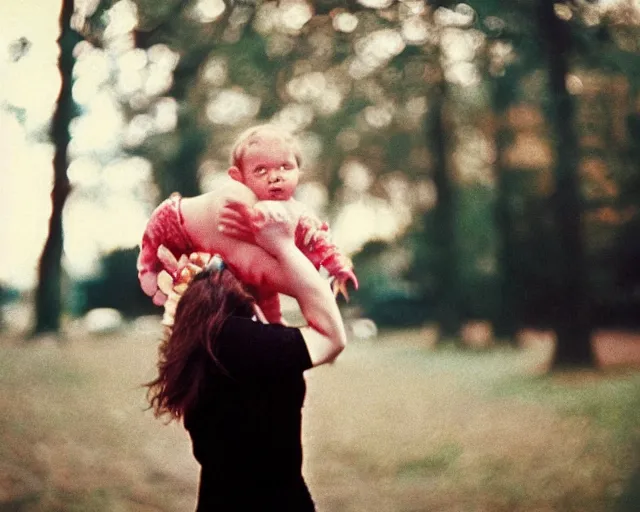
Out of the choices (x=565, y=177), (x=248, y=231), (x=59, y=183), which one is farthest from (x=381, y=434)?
(x=59, y=183)

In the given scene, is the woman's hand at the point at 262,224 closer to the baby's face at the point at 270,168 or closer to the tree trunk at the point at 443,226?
the baby's face at the point at 270,168

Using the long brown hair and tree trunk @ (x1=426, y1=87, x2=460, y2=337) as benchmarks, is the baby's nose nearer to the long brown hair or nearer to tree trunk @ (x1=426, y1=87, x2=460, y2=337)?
the long brown hair

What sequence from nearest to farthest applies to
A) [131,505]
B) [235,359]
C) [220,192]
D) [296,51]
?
[235,359]
[220,192]
[131,505]
[296,51]

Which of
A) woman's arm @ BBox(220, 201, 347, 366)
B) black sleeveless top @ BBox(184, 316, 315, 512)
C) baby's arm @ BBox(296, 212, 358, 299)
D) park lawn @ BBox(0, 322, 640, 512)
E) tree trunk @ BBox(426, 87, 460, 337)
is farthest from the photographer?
tree trunk @ BBox(426, 87, 460, 337)

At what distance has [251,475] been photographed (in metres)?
1.32

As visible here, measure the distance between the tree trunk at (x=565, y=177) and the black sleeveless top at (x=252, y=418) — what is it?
2.79 ft

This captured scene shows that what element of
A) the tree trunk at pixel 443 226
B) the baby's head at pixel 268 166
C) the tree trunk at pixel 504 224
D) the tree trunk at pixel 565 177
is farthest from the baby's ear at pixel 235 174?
the tree trunk at pixel 565 177

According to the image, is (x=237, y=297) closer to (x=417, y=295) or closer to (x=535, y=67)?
(x=417, y=295)

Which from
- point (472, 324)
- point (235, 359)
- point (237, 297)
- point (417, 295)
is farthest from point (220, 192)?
point (472, 324)

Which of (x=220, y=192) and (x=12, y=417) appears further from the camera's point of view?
(x=12, y=417)

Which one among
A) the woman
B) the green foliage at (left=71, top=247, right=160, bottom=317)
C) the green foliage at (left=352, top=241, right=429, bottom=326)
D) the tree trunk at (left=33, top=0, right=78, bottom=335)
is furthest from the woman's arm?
the tree trunk at (left=33, top=0, right=78, bottom=335)

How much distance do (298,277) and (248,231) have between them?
0.51 ft

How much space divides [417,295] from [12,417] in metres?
1.11

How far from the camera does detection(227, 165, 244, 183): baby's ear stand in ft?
5.18
